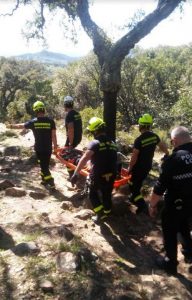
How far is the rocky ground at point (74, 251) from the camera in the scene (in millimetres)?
4273

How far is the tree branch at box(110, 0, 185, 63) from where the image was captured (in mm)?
8648

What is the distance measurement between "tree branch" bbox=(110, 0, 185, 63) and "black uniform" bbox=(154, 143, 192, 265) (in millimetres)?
4871

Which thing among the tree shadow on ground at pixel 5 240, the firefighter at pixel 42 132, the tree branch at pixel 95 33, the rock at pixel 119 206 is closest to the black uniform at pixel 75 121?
the firefighter at pixel 42 132

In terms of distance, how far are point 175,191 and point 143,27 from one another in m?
5.26

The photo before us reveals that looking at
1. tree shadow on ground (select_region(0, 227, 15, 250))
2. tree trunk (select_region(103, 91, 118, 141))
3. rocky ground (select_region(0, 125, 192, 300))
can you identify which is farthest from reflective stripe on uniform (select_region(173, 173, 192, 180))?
tree trunk (select_region(103, 91, 118, 141))

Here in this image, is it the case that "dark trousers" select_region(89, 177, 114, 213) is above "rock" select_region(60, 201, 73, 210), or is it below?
above

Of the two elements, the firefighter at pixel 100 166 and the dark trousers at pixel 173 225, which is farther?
the firefighter at pixel 100 166

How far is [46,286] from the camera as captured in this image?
13.6 ft

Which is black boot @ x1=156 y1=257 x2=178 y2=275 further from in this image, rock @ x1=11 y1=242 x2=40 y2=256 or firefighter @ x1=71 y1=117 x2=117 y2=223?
rock @ x1=11 y1=242 x2=40 y2=256

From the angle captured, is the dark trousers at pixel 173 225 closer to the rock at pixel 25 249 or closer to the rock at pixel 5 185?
the rock at pixel 25 249

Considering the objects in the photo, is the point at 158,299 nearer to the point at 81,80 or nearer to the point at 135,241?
the point at 135,241

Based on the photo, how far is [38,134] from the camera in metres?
7.99

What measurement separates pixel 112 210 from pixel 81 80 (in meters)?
25.0

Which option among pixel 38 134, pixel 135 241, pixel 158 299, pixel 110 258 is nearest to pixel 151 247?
pixel 135 241
